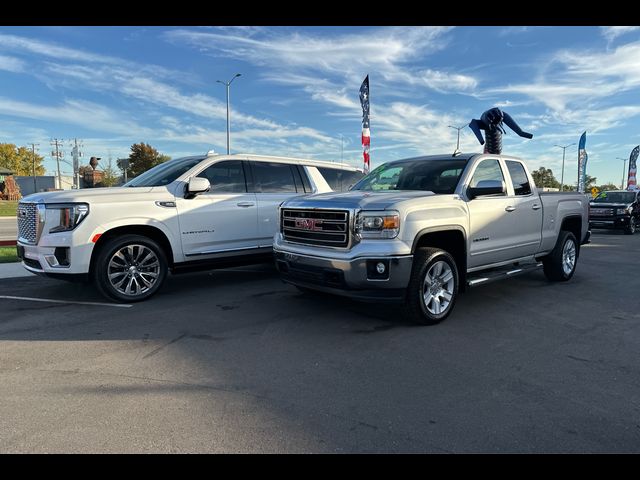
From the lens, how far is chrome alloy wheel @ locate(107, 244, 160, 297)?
590 cm

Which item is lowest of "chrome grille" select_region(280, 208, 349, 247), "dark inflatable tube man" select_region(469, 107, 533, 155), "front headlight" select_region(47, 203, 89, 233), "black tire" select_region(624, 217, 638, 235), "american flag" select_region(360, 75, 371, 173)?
"black tire" select_region(624, 217, 638, 235)

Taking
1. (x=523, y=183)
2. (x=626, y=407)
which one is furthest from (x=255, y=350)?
(x=523, y=183)

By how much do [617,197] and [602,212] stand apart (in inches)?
66.7

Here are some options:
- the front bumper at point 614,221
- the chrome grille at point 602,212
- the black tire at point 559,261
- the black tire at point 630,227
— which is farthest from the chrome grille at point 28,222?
the black tire at point 630,227

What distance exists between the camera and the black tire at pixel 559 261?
741 cm

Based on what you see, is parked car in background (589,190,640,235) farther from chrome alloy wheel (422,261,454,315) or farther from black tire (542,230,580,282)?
chrome alloy wheel (422,261,454,315)

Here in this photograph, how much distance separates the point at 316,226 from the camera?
5.18 meters

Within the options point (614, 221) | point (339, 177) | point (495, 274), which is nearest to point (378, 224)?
point (495, 274)

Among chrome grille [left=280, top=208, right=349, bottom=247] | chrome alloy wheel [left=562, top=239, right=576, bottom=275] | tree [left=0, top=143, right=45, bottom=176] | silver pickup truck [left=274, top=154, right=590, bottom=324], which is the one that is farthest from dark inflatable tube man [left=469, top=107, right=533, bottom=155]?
tree [left=0, top=143, right=45, bottom=176]

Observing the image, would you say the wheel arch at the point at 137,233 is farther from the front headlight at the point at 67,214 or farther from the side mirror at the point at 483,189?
the side mirror at the point at 483,189

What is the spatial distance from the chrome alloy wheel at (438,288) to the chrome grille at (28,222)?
4.90m

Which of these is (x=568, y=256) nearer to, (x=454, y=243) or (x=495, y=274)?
(x=495, y=274)

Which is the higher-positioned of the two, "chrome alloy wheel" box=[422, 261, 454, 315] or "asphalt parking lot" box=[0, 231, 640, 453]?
"chrome alloy wheel" box=[422, 261, 454, 315]
